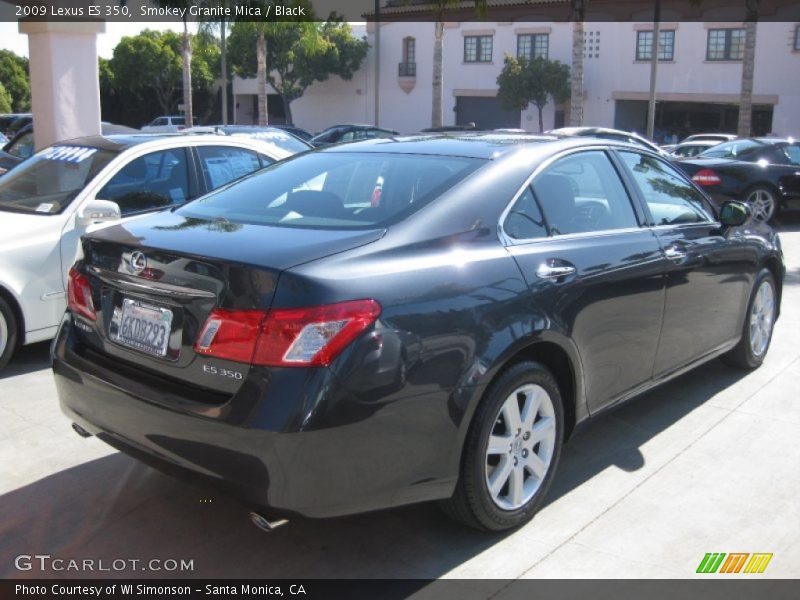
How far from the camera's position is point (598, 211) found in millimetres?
4152

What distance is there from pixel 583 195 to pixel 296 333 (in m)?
1.94

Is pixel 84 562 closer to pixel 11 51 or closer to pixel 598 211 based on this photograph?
pixel 598 211

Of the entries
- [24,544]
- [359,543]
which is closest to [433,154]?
→ [359,543]

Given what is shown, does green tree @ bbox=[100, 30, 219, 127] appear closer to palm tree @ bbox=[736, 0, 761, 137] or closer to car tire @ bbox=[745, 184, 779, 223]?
palm tree @ bbox=[736, 0, 761, 137]

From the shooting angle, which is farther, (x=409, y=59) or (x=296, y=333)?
(x=409, y=59)

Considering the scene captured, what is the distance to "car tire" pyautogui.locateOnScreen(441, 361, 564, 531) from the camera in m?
3.24

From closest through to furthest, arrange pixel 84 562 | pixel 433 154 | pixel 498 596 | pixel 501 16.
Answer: pixel 498 596
pixel 84 562
pixel 433 154
pixel 501 16

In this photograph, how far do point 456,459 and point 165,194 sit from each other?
3997mm

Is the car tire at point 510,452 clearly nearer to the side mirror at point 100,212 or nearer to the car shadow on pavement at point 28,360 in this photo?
the side mirror at point 100,212

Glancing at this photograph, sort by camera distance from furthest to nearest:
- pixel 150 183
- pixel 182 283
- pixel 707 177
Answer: pixel 707 177 < pixel 150 183 < pixel 182 283

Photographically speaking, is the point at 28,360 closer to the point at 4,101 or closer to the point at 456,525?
the point at 456,525

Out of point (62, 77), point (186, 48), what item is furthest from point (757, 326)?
point (186, 48)

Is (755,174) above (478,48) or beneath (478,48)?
beneath

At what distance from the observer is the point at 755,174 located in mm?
13055
